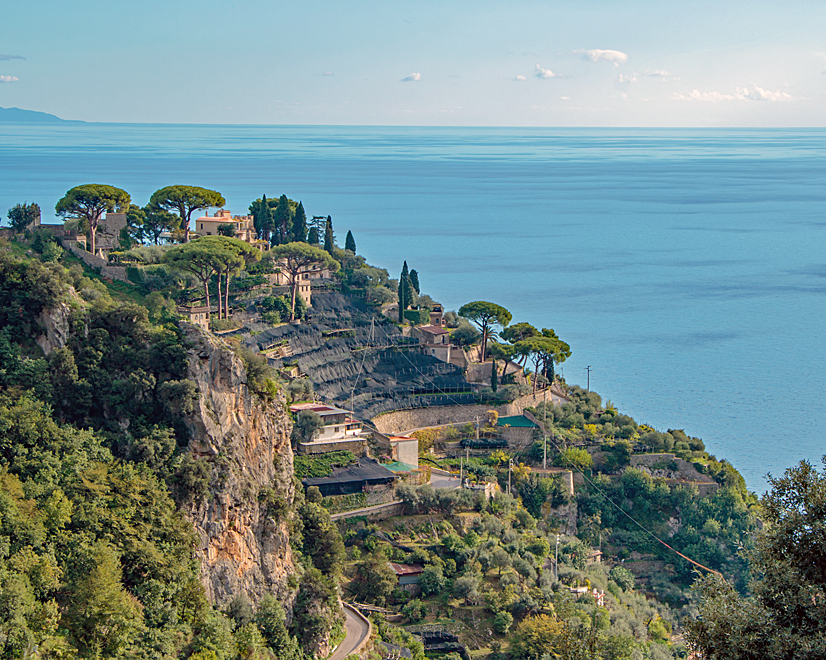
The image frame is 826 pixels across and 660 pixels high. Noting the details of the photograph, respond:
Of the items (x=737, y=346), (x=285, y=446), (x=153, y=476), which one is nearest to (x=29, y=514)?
(x=153, y=476)

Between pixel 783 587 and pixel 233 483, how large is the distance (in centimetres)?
1942

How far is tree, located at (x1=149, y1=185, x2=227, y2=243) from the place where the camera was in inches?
2009

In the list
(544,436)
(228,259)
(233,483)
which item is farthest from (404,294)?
(233,483)

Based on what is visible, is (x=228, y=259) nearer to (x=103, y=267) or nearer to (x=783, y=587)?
(x=103, y=267)

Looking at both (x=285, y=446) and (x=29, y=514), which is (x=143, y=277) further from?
(x=29, y=514)

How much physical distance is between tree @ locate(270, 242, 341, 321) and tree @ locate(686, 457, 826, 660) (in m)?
38.9

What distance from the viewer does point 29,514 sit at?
23500 millimetres

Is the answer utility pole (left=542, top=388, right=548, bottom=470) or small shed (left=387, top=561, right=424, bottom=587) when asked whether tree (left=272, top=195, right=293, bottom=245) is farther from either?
small shed (left=387, top=561, right=424, bottom=587)

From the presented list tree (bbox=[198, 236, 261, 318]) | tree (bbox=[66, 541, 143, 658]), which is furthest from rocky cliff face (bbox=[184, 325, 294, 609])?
tree (bbox=[198, 236, 261, 318])

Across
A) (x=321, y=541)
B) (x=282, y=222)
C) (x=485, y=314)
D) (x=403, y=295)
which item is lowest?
(x=321, y=541)

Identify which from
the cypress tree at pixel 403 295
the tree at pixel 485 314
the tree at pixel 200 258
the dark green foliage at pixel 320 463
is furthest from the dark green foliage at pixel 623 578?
the tree at pixel 200 258

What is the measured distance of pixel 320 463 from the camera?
36.9m

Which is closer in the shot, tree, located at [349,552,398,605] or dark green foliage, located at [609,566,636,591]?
tree, located at [349,552,398,605]

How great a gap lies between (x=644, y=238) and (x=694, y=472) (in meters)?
96.3
